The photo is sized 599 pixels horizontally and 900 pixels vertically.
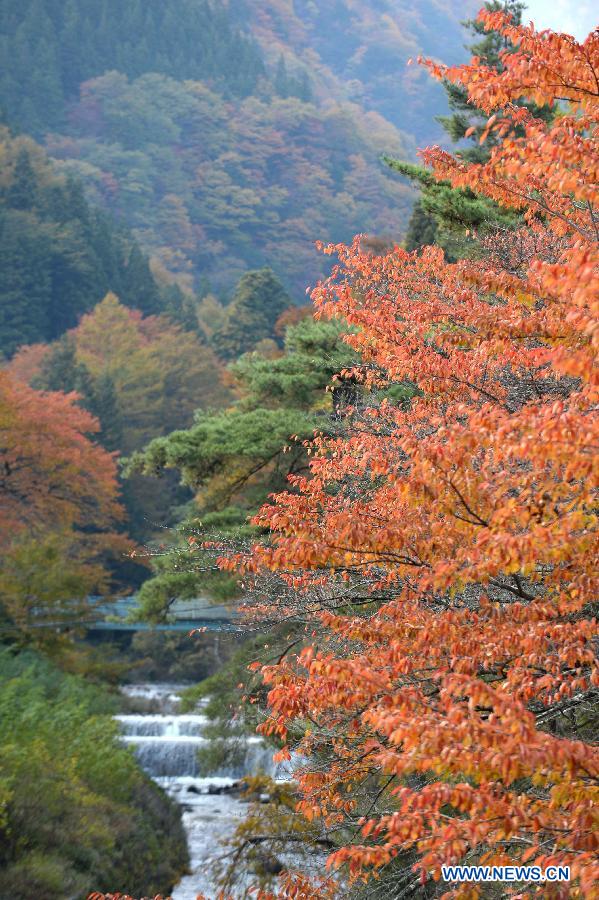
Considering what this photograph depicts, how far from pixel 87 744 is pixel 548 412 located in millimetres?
14161

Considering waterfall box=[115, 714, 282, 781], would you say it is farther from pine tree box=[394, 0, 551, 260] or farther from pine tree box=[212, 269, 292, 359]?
A: pine tree box=[212, 269, 292, 359]

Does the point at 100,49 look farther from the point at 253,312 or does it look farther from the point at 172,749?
the point at 172,749

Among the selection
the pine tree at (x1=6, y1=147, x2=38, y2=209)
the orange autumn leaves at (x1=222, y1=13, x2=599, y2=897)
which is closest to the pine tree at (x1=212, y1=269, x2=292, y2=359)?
the pine tree at (x1=6, y1=147, x2=38, y2=209)

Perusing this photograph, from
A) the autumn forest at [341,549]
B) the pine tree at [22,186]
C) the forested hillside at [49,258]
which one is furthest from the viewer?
the pine tree at [22,186]

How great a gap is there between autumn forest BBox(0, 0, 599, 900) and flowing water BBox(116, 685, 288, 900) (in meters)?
0.09

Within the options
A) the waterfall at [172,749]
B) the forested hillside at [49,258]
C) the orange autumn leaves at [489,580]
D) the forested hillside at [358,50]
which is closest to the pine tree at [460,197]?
the orange autumn leaves at [489,580]

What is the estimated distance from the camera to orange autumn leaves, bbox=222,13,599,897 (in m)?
3.87

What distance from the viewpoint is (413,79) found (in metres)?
127

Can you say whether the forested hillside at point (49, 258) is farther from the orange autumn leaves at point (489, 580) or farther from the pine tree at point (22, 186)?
the orange autumn leaves at point (489, 580)

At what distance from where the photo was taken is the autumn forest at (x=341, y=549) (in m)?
4.39

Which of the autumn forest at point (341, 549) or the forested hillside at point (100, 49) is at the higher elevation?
the forested hillside at point (100, 49)

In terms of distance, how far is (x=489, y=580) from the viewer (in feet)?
19.0

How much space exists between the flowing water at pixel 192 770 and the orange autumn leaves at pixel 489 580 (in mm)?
10039

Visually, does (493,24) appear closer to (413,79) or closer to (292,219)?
(292,219)
